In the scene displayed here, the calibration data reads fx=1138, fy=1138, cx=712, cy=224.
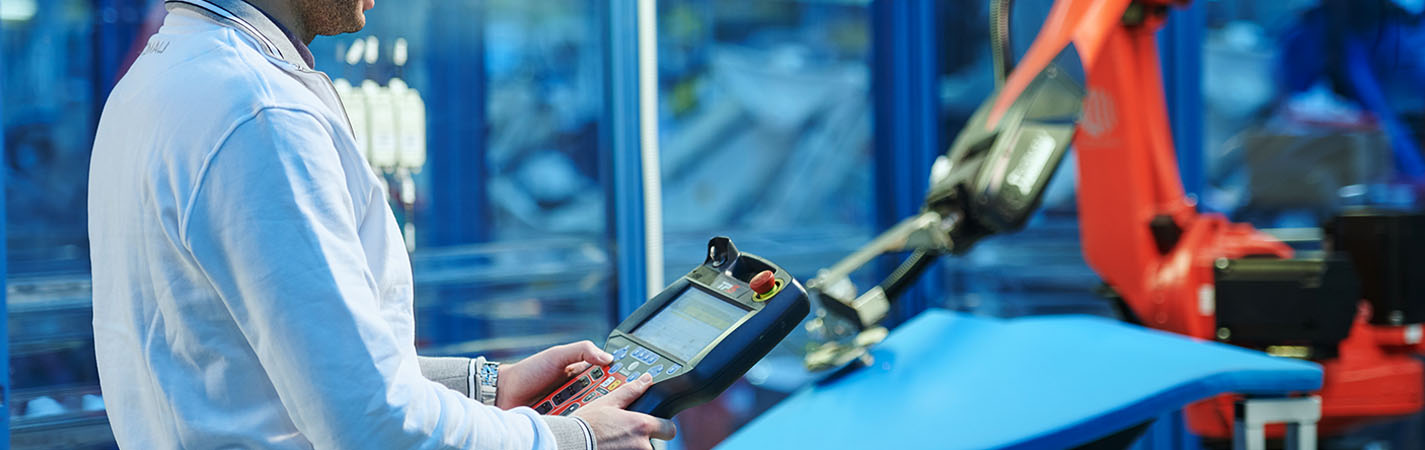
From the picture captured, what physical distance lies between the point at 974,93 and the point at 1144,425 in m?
2.49

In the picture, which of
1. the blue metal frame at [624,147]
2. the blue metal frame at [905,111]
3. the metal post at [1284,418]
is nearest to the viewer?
the metal post at [1284,418]

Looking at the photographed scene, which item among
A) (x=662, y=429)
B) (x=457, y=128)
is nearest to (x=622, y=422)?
(x=662, y=429)

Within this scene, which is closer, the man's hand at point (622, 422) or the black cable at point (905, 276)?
the man's hand at point (622, 422)

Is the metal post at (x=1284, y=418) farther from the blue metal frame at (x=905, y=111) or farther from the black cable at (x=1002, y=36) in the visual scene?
the blue metal frame at (x=905, y=111)

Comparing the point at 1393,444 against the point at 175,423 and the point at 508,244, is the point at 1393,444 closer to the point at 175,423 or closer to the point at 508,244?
the point at 508,244

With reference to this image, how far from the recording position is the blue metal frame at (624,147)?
3.25 meters

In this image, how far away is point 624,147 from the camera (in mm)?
3279

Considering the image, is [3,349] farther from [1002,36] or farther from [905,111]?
[905,111]

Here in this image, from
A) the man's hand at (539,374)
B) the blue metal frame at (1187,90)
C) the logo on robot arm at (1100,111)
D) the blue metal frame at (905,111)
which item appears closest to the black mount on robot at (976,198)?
the logo on robot arm at (1100,111)

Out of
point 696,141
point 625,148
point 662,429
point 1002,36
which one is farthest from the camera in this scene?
point 696,141

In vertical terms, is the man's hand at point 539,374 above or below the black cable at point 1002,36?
below

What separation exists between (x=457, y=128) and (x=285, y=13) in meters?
2.68

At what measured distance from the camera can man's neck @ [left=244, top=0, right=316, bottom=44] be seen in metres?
1.00

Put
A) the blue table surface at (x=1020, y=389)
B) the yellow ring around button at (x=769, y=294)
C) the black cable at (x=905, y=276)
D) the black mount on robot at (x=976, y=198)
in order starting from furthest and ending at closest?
the black cable at (x=905, y=276) < the black mount on robot at (x=976, y=198) < the blue table surface at (x=1020, y=389) < the yellow ring around button at (x=769, y=294)
